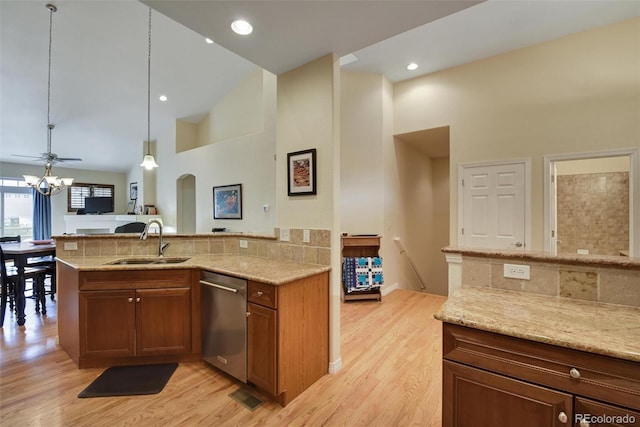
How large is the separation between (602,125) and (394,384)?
13.0ft

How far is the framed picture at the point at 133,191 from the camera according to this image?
8.41 meters

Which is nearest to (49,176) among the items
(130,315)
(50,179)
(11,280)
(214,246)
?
(50,179)

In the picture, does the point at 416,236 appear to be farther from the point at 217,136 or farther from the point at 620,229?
the point at 217,136

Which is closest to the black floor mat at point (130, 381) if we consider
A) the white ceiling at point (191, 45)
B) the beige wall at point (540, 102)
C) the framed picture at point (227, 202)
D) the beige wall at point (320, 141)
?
the beige wall at point (320, 141)

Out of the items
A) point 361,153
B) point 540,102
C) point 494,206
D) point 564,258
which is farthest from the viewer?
point 361,153

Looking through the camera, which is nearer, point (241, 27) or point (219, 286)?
point (241, 27)

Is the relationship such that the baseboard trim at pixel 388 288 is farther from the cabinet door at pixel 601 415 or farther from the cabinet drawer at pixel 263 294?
the cabinet door at pixel 601 415

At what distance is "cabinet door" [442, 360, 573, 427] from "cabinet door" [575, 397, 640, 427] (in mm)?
27

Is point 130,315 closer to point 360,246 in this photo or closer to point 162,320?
point 162,320

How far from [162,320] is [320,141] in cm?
199

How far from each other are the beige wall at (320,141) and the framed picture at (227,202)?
3180mm

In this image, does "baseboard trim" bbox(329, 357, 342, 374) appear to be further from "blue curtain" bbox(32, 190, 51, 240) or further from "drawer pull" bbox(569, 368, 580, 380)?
"blue curtain" bbox(32, 190, 51, 240)

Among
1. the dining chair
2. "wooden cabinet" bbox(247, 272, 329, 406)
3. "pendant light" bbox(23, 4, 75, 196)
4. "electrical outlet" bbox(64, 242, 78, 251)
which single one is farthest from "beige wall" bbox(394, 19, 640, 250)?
the dining chair

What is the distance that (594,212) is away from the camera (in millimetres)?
4184
